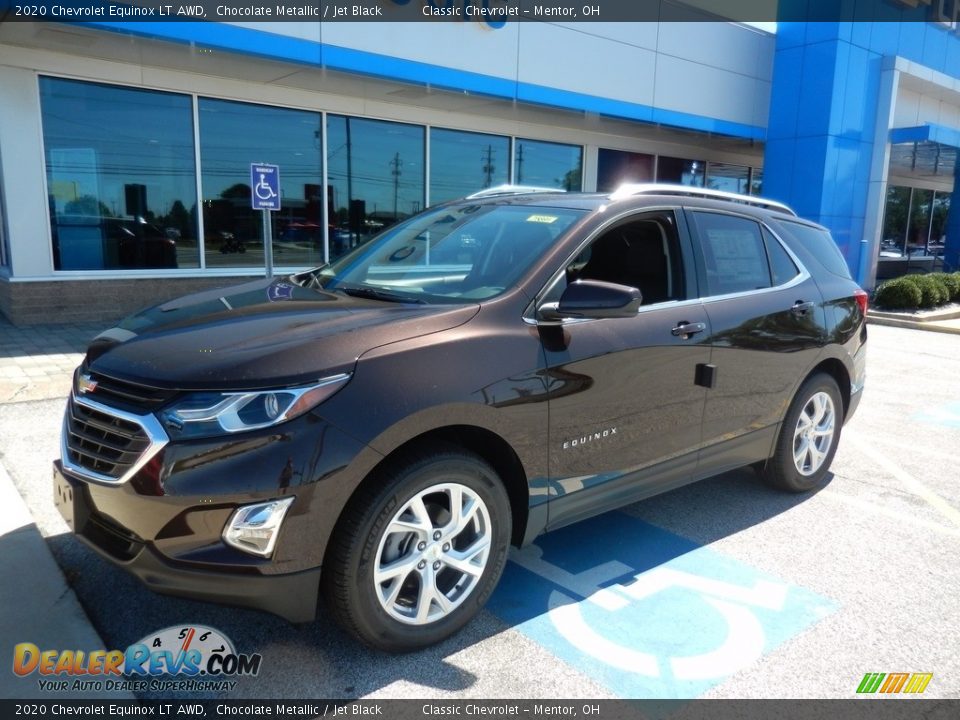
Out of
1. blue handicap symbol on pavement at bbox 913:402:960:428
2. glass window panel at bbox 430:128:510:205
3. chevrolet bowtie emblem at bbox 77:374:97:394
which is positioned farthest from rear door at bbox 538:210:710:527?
glass window panel at bbox 430:128:510:205

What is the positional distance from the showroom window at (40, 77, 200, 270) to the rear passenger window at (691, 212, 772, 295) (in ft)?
28.7

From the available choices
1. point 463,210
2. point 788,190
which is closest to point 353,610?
point 463,210

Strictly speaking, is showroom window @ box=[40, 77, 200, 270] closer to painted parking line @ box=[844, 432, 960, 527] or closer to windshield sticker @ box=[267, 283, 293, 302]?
windshield sticker @ box=[267, 283, 293, 302]

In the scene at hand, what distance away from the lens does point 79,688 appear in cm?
256

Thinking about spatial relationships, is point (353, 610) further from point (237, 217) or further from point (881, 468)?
point (237, 217)

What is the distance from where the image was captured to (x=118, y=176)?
1002 centimetres

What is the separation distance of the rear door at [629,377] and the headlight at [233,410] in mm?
1099

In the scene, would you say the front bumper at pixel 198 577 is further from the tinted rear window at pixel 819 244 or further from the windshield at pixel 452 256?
the tinted rear window at pixel 819 244

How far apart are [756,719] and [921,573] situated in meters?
1.69

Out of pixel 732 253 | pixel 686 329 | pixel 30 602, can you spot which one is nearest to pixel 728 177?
pixel 732 253

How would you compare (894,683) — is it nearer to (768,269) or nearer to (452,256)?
(768,269)

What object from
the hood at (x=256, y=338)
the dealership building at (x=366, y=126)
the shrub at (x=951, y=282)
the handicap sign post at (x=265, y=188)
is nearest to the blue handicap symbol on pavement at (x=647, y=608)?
the hood at (x=256, y=338)

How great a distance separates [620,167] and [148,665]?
593 inches

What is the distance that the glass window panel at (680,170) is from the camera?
1702cm
